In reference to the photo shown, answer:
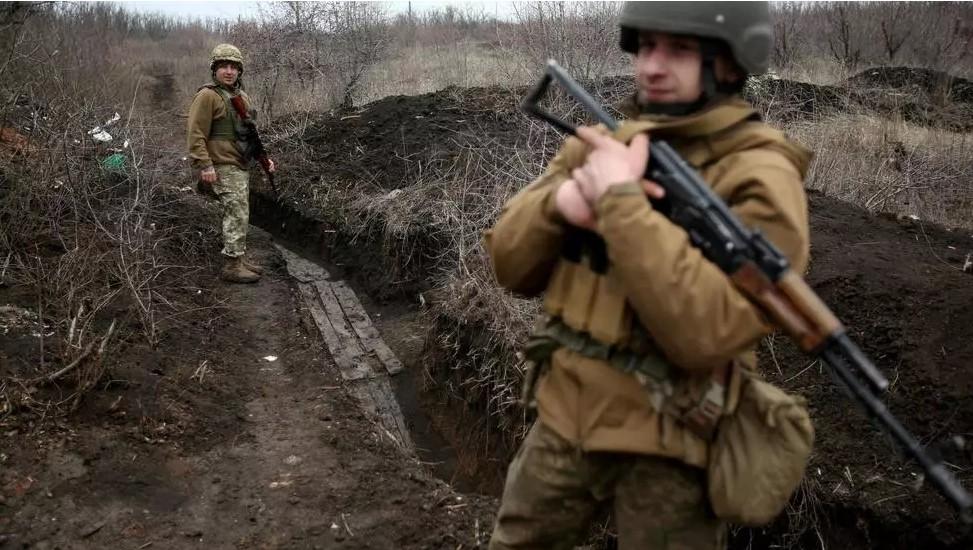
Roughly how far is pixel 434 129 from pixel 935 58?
1265 centimetres

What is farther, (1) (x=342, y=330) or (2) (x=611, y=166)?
(1) (x=342, y=330)

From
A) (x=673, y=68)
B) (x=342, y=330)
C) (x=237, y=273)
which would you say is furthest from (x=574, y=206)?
(x=237, y=273)

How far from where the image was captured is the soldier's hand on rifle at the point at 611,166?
5.08ft

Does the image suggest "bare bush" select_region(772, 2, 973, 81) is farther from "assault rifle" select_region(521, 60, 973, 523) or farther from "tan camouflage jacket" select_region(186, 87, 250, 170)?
"assault rifle" select_region(521, 60, 973, 523)

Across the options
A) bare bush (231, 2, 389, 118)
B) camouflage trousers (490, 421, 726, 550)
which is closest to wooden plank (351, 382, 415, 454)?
camouflage trousers (490, 421, 726, 550)

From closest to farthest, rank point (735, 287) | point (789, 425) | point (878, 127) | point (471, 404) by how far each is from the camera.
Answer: point (735, 287)
point (789, 425)
point (471, 404)
point (878, 127)

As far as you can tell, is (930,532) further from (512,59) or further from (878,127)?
(512,59)

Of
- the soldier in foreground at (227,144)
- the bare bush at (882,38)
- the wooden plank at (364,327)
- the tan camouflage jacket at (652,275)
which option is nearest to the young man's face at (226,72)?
the soldier in foreground at (227,144)

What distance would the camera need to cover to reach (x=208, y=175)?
6.42 meters

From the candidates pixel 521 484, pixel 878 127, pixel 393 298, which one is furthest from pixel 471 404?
pixel 878 127

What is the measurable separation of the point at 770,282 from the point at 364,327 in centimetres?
562

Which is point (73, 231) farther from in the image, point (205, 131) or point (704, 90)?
point (704, 90)

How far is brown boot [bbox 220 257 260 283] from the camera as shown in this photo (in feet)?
23.3

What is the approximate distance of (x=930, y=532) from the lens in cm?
296
